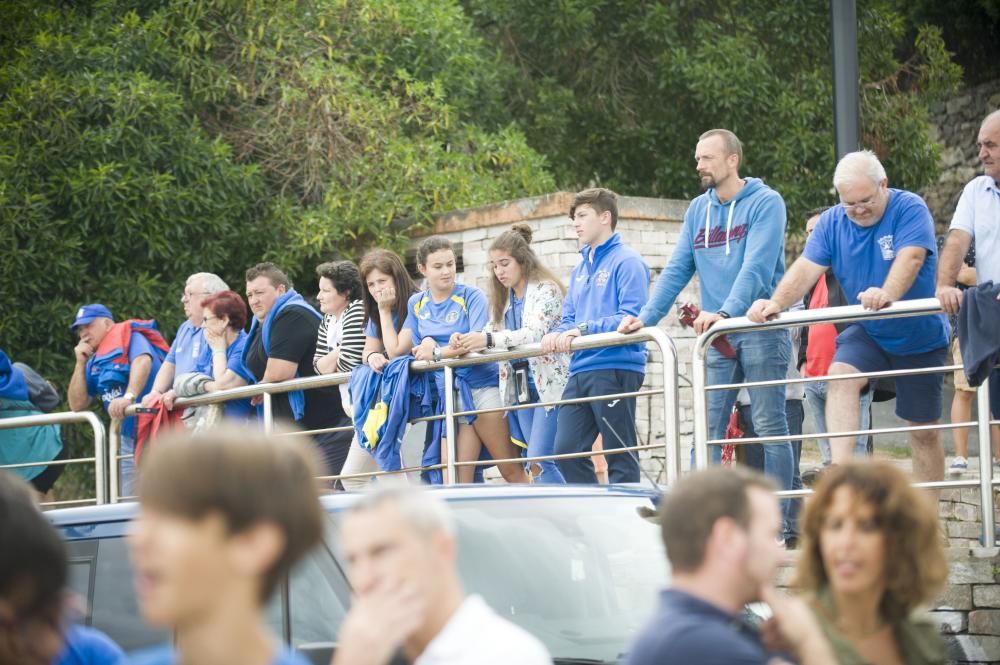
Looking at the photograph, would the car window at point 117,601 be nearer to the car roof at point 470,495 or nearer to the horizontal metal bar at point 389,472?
the car roof at point 470,495

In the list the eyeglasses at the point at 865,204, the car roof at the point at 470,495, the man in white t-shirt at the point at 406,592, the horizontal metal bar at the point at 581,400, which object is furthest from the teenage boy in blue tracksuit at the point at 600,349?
the man in white t-shirt at the point at 406,592

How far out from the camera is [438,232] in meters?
13.7

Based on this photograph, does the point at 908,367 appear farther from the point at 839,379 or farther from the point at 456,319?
the point at 456,319

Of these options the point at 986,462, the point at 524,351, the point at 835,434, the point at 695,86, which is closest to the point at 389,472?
the point at 524,351

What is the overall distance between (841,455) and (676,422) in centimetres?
88

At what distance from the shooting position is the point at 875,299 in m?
6.74

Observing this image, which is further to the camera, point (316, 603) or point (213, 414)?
point (213, 414)

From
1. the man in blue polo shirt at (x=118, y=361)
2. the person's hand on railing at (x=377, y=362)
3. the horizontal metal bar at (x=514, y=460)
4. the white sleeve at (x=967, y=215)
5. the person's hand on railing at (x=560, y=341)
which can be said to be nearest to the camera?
the white sleeve at (x=967, y=215)

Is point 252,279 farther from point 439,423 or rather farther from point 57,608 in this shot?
point 57,608

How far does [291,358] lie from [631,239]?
347 centimetres

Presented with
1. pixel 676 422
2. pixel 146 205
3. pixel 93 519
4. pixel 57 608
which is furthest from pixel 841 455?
pixel 146 205

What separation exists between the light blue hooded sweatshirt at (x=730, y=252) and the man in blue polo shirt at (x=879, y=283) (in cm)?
26

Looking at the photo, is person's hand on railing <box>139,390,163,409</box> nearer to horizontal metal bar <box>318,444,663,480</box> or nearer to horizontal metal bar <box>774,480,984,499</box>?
horizontal metal bar <box>318,444,663,480</box>

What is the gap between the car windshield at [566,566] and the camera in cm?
479
